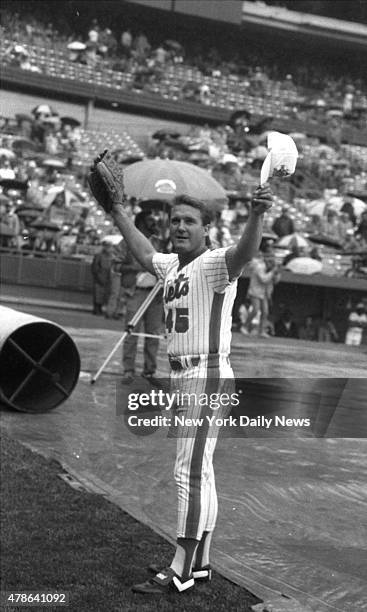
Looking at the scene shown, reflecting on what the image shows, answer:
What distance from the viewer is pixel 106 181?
3682mm

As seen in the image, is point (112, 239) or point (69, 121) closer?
point (112, 239)

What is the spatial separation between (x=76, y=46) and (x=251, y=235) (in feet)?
78.2

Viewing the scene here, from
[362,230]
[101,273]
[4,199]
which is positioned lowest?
[101,273]

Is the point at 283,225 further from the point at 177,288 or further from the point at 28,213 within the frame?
the point at 28,213

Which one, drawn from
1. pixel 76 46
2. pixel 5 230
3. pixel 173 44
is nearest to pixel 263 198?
pixel 5 230

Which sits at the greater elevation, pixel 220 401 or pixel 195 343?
pixel 195 343

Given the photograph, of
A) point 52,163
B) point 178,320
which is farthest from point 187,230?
point 52,163

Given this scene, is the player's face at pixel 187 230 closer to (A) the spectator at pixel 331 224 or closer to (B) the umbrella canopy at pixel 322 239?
(A) the spectator at pixel 331 224

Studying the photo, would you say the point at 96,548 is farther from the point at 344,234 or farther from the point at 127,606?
the point at 344,234

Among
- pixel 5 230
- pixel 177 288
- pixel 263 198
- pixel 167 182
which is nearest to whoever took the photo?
pixel 263 198

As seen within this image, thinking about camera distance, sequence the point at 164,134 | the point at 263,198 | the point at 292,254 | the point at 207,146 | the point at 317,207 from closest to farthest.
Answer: the point at 263,198
the point at 317,207
the point at 292,254
the point at 207,146
the point at 164,134

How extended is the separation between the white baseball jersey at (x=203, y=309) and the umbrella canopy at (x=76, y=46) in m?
23.1

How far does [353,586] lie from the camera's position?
11.7ft

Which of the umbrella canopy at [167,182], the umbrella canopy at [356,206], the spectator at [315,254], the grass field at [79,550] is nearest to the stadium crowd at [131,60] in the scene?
the spectator at [315,254]
